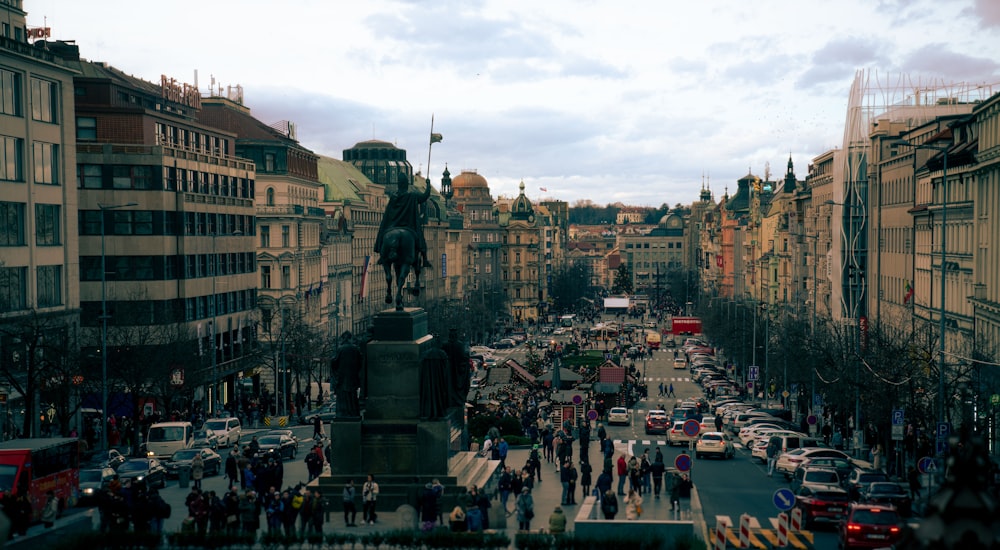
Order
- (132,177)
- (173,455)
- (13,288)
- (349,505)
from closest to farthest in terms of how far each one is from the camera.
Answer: (349,505) < (173,455) < (13,288) < (132,177)

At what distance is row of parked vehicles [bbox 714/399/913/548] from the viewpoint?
29.1 meters

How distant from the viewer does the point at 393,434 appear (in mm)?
32031

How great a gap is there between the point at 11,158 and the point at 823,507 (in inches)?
1438

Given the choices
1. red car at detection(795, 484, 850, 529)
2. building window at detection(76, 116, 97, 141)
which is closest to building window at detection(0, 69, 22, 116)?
building window at detection(76, 116, 97, 141)

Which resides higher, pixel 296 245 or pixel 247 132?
pixel 247 132

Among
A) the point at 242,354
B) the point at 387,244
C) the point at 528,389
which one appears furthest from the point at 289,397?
the point at 387,244

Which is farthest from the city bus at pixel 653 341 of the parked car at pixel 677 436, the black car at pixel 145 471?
the black car at pixel 145 471

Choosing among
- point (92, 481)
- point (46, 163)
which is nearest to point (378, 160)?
point (46, 163)

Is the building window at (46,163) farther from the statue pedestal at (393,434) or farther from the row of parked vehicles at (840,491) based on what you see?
the row of parked vehicles at (840,491)

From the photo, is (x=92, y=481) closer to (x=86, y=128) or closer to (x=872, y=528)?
(x=872, y=528)

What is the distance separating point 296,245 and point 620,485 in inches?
2467

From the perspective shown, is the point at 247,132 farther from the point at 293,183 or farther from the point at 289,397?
the point at 289,397

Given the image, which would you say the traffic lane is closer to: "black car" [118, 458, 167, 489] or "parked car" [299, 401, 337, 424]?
"black car" [118, 458, 167, 489]

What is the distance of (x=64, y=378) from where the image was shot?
160ft
